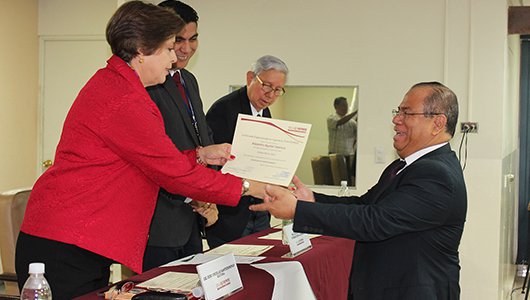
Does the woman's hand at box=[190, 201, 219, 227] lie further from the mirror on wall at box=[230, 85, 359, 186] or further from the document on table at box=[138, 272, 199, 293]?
the mirror on wall at box=[230, 85, 359, 186]

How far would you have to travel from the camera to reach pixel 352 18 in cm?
636

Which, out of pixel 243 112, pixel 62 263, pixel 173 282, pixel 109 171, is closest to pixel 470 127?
pixel 243 112

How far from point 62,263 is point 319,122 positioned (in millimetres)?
4302

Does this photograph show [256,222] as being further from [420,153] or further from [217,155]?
[420,153]

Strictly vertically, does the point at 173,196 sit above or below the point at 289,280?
above

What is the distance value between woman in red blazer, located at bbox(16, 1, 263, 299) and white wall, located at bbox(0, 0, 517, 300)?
3.94 metres

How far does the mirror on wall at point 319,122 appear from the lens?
253 inches

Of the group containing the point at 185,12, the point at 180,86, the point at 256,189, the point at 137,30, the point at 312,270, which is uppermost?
the point at 185,12

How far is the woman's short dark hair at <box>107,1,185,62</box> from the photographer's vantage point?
2482mm

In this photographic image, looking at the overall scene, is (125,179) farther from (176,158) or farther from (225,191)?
(225,191)

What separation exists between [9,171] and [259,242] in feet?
14.2

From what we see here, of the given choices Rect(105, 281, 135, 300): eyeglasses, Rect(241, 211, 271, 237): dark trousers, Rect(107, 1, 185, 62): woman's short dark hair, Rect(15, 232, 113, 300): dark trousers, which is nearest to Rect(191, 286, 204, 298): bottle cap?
Rect(105, 281, 135, 300): eyeglasses

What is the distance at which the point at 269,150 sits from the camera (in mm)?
2953

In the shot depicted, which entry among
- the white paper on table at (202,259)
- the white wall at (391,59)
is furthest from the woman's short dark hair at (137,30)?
the white wall at (391,59)
